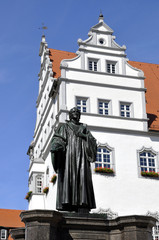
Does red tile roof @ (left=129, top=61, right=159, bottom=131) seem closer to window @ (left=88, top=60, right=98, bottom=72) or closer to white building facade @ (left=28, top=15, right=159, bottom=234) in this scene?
white building facade @ (left=28, top=15, right=159, bottom=234)

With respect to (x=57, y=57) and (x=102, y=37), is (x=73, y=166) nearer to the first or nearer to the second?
(x=102, y=37)

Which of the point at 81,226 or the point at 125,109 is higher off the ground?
the point at 125,109

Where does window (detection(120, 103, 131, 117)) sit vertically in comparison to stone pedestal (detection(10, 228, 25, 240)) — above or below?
above

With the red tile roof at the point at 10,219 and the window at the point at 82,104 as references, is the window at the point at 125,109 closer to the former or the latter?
the window at the point at 82,104

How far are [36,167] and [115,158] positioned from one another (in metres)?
6.33

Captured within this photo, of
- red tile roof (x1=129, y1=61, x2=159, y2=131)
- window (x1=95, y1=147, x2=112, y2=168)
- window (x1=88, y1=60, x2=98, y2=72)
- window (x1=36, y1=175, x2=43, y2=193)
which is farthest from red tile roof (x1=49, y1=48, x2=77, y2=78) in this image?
window (x1=95, y1=147, x2=112, y2=168)

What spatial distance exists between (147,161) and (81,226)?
1810 cm

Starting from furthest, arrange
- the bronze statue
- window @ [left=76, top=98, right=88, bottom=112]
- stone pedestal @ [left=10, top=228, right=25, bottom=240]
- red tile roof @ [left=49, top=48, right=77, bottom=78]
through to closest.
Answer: red tile roof @ [left=49, top=48, right=77, bottom=78] < window @ [left=76, top=98, right=88, bottom=112] < stone pedestal @ [left=10, top=228, right=25, bottom=240] < the bronze statue

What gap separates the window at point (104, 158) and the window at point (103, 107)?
2164 mm

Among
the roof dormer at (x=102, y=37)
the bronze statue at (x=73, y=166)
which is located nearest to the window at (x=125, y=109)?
the roof dormer at (x=102, y=37)

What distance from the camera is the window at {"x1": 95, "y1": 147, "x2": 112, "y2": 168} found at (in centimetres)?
2459

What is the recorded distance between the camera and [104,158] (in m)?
24.8

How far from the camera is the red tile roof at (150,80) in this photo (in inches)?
1103

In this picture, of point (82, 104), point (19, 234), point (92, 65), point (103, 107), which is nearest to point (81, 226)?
point (19, 234)
